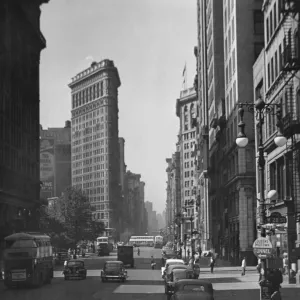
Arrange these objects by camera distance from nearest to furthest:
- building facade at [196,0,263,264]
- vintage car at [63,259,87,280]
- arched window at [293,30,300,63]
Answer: arched window at [293,30,300,63] → vintage car at [63,259,87,280] → building facade at [196,0,263,264]

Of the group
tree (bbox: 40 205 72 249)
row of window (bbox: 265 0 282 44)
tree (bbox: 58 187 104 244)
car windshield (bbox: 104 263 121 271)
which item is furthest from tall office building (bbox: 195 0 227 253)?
car windshield (bbox: 104 263 121 271)

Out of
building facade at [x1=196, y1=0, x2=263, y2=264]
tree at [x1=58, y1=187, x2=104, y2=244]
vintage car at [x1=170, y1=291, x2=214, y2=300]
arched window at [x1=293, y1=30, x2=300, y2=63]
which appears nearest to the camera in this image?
vintage car at [x1=170, y1=291, x2=214, y2=300]

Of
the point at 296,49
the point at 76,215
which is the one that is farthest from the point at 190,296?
the point at 76,215

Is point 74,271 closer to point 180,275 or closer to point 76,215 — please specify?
point 180,275

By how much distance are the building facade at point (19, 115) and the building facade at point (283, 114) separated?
1625 inches

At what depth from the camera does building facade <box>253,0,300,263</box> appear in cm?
4484

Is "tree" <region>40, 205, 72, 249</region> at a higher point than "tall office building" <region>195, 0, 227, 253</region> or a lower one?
lower

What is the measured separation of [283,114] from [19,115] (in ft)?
199

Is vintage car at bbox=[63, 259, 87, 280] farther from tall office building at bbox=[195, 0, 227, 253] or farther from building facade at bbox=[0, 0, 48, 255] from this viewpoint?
tall office building at bbox=[195, 0, 227, 253]

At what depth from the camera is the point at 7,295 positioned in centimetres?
4328

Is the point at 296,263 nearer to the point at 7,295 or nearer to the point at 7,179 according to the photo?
the point at 7,295

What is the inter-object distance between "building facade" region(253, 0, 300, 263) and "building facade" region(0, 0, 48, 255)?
135 feet

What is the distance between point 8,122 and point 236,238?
111 ft

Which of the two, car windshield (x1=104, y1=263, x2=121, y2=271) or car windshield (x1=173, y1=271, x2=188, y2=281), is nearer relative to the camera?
car windshield (x1=173, y1=271, x2=188, y2=281)
